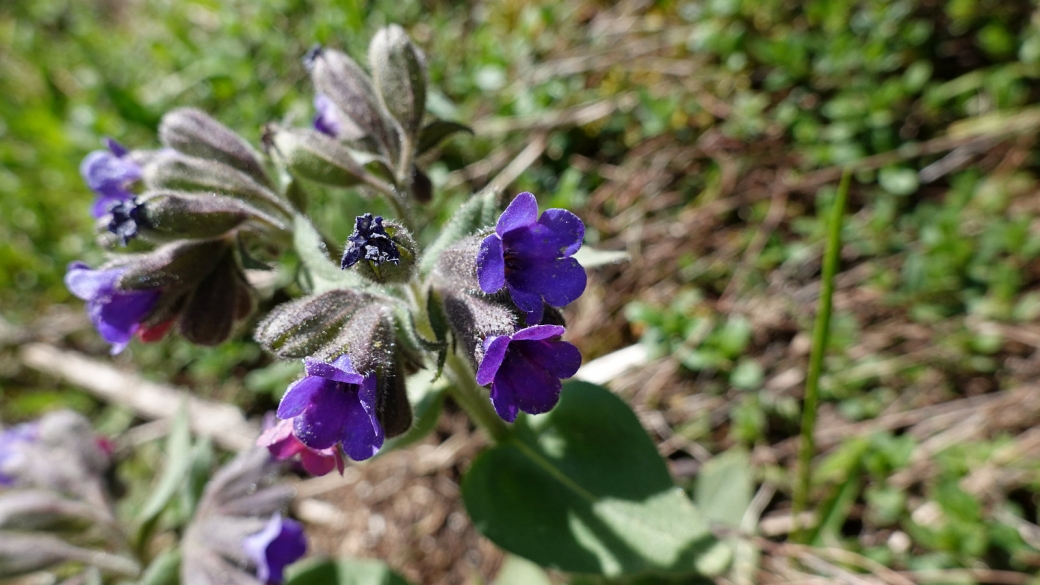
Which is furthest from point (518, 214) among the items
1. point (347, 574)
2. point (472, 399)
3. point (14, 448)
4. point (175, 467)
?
point (14, 448)

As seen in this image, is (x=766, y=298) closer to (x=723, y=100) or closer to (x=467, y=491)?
(x=723, y=100)

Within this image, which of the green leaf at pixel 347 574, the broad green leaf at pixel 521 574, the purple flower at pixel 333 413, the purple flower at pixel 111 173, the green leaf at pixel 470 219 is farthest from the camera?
the broad green leaf at pixel 521 574

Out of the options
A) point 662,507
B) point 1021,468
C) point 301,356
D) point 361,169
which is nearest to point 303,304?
point 301,356

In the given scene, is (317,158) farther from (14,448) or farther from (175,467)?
(14,448)

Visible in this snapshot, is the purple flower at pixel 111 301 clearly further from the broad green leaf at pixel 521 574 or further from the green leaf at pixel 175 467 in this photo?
the broad green leaf at pixel 521 574

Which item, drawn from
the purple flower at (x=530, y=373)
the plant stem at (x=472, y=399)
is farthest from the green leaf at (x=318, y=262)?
the purple flower at (x=530, y=373)
